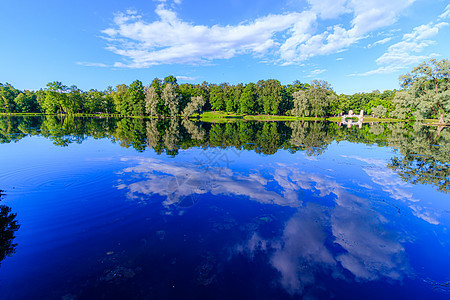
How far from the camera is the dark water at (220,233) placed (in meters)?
4.95

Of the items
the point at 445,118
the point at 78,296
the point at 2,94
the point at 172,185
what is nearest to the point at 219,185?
the point at 172,185

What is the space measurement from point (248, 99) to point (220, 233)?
3650 inches

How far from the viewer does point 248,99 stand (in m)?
95.1

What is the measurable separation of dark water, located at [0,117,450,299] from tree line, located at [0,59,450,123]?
54.7 metres

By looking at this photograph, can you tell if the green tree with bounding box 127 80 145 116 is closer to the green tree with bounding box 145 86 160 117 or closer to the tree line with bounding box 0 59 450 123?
the tree line with bounding box 0 59 450 123

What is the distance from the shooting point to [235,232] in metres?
7.21

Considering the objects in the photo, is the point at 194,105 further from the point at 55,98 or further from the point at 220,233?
the point at 55,98

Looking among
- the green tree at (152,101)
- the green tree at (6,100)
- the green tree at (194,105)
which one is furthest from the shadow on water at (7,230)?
the green tree at (6,100)

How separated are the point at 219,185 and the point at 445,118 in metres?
70.7

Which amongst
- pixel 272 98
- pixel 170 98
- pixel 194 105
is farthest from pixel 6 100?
pixel 272 98

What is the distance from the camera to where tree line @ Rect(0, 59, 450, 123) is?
51.2m

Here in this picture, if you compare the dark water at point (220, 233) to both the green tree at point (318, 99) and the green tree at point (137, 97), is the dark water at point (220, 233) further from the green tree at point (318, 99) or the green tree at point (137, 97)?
the green tree at point (318, 99)

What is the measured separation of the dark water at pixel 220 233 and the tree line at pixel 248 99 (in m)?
54.7

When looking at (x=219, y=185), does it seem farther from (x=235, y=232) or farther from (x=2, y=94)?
(x=2, y=94)
